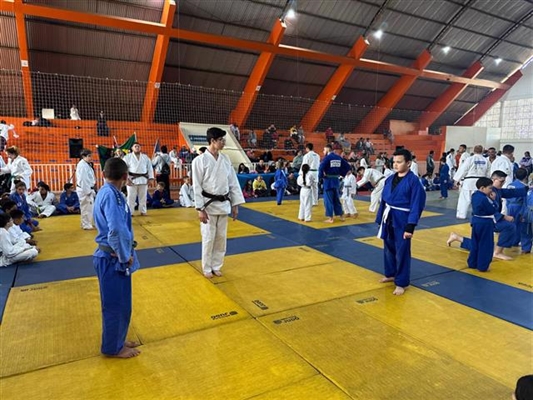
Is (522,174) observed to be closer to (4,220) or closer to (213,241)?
(213,241)

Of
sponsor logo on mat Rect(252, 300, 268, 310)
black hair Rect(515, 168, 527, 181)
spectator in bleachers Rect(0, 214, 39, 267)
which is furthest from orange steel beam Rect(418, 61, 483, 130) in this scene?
spectator in bleachers Rect(0, 214, 39, 267)

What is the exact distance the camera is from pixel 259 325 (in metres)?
3.55

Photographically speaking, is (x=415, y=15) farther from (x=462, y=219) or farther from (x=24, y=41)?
(x=24, y=41)

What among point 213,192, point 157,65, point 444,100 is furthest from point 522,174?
point 444,100

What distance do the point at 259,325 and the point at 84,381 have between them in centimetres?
152

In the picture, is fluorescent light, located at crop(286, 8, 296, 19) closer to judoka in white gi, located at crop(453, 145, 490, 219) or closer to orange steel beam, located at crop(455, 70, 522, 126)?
judoka in white gi, located at crop(453, 145, 490, 219)

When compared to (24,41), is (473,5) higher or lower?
higher

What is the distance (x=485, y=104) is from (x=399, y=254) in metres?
29.0

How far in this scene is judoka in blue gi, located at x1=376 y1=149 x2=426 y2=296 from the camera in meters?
4.31

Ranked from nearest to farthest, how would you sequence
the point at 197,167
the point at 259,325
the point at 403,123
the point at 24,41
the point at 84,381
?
the point at 84,381
the point at 259,325
the point at 197,167
the point at 24,41
the point at 403,123

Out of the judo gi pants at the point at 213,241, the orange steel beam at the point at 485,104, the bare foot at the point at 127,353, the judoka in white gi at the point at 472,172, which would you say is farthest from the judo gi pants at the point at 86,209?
the orange steel beam at the point at 485,104

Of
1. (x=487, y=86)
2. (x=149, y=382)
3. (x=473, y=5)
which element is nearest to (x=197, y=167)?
(x=149, y=382)

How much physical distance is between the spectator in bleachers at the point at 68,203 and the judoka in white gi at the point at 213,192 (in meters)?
6.51

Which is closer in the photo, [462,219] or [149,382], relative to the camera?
[149,382]
